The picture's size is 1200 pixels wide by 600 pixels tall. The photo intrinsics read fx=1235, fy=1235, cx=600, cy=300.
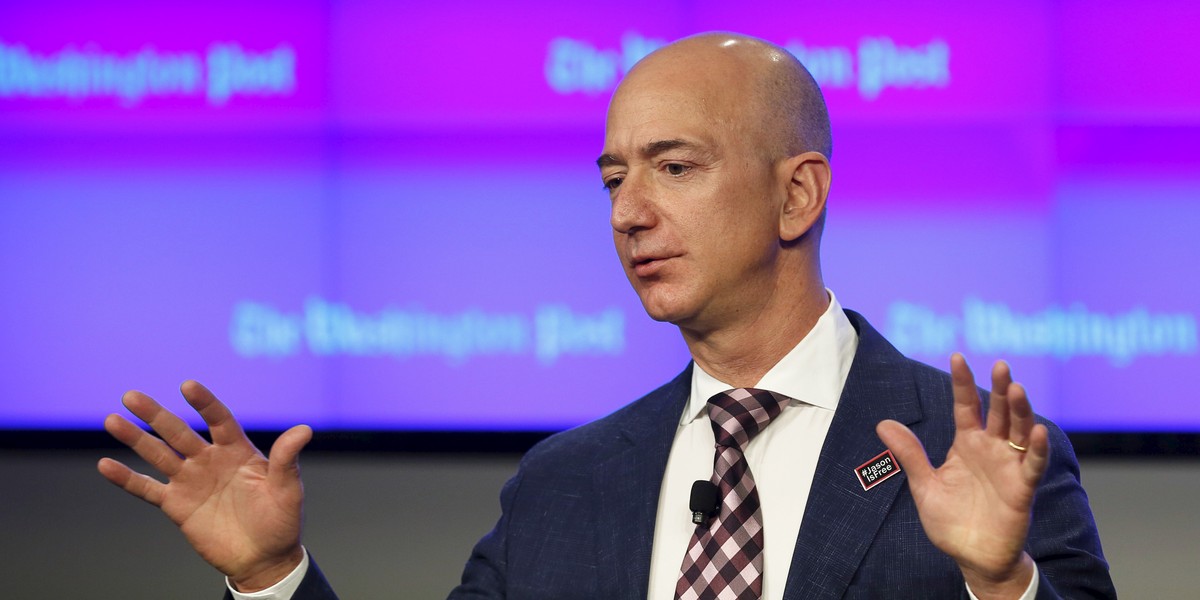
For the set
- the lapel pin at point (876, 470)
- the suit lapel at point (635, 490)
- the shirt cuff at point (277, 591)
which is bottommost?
the shirt cuff at point (277, 591)

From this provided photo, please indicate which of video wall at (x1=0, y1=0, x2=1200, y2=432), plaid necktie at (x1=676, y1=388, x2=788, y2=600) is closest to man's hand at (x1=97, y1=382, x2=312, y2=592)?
plaid necktie at (x1=676, y1=388, x2=788, y2=600)

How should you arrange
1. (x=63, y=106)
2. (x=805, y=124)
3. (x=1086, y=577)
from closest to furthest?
(x=1086, y=577), (x=805, y=124), (x=63, y=106)

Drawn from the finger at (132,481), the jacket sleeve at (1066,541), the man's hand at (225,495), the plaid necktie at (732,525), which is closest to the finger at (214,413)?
the man's hand at (225,495)

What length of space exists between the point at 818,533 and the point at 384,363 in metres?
1.75

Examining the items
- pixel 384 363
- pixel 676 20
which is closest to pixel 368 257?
pixel 384 363

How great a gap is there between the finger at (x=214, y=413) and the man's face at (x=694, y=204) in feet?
2.34

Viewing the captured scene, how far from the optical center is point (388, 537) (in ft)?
11.6

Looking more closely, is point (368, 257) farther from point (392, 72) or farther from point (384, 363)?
point (392, 72)

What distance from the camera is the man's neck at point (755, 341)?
7.26 feet

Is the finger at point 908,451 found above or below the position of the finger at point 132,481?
above

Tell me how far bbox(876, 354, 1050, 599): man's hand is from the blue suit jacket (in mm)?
92

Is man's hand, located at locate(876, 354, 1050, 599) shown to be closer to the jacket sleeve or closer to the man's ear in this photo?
the jacket sleeve

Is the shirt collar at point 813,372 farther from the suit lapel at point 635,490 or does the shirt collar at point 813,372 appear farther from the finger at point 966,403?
the finger at point 966,403

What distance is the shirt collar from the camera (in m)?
2.15
